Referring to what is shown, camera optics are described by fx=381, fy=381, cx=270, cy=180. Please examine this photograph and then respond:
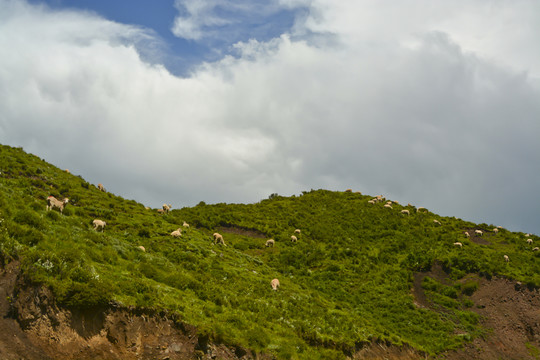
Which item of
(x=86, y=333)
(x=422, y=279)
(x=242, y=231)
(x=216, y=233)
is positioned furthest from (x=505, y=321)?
(x=86, y=333)

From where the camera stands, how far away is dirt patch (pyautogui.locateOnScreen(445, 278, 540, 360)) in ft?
117

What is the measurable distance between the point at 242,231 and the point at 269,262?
11.8 m

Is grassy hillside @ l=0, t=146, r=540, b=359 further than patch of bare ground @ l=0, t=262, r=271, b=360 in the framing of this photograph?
Yes

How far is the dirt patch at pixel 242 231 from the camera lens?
189 feet

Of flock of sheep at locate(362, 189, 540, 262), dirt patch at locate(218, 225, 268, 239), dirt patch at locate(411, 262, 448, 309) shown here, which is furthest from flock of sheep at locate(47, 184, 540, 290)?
dirt patch at locate(411, 262, 448, 309)

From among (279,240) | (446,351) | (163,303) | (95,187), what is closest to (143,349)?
(163,303)

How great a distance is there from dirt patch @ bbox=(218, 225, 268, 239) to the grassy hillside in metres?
0.19

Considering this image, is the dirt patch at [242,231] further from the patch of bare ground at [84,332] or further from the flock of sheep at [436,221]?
the patch of bare ground at [84,332]

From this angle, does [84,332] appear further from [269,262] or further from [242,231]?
[242,231]

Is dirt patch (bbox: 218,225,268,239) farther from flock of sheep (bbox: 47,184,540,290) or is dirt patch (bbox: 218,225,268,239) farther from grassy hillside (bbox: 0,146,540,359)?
flock of sheep (bbox: 47,184,540,290)

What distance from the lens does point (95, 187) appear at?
4784 cm

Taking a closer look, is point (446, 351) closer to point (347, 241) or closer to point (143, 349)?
point (347, 241)

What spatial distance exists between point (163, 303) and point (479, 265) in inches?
1704

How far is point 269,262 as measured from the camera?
47.5 m
